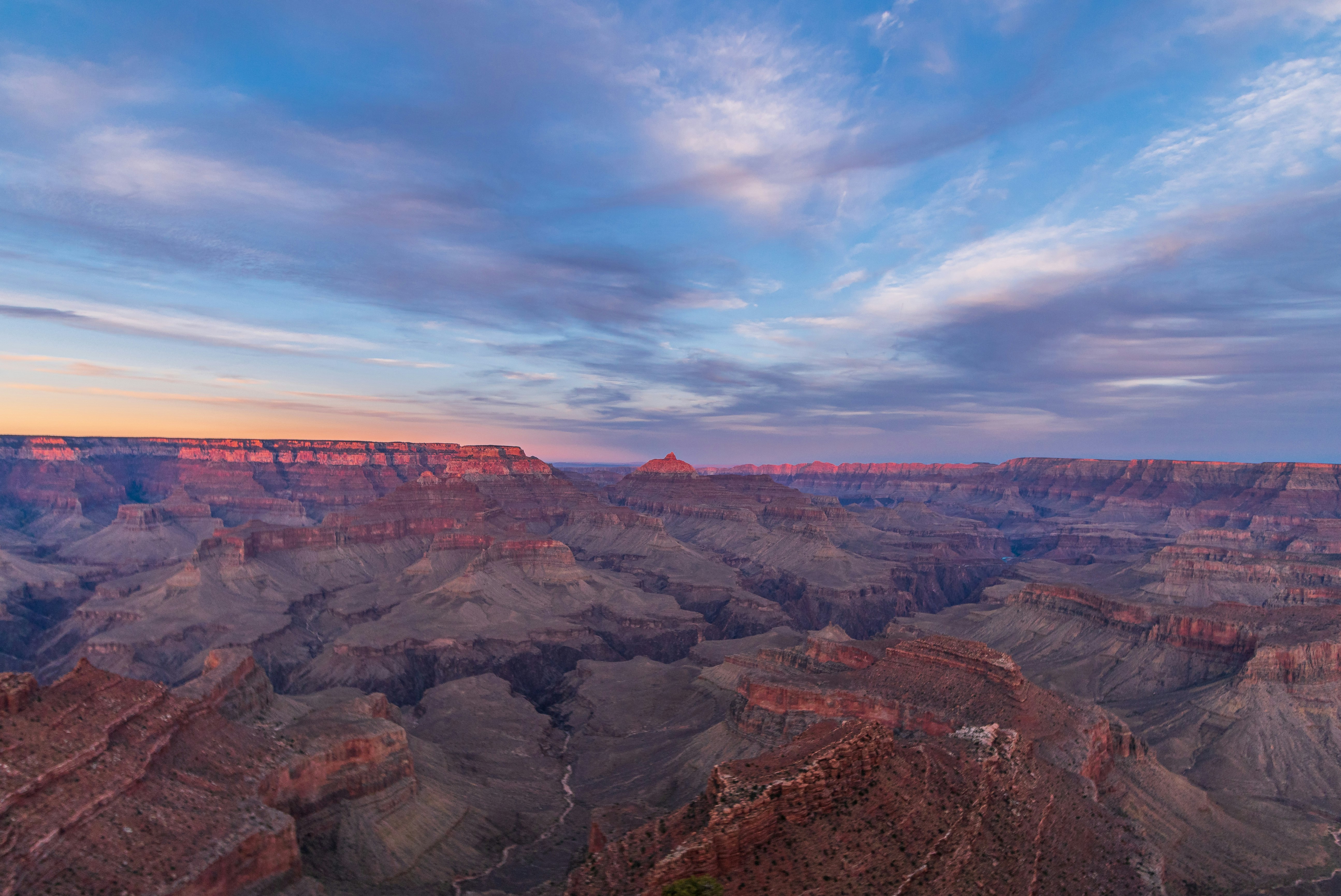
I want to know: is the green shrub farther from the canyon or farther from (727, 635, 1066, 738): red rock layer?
(727, 635, 1066, 738): red rock layer

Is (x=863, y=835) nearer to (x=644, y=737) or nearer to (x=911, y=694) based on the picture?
(x=911, y=694)

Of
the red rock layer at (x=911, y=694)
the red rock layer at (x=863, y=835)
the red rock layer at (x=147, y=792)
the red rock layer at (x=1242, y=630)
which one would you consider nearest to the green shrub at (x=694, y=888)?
the red rock layer at (x=863, y=835)

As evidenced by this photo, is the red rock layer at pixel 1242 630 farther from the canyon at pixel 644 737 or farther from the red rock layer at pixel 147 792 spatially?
the red rock layer at pixel 147 792

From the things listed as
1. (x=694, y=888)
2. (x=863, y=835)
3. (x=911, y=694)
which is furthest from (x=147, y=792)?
(x=911, y=694)

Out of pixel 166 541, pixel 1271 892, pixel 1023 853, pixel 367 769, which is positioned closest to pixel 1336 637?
pixel 1271 892

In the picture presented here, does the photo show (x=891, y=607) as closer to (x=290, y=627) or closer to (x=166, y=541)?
(x=290, y=627)
